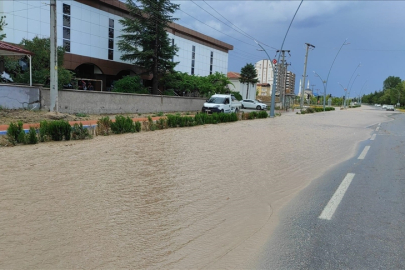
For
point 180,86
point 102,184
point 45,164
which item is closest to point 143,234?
point 102,184

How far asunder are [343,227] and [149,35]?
2949 centimetres

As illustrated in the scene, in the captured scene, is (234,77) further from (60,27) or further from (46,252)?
(46,252)

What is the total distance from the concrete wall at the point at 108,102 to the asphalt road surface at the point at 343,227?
53.6ft

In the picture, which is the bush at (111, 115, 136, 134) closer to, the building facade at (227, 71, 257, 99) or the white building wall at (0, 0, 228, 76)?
the white building wall at (0, 0, 228, 76)

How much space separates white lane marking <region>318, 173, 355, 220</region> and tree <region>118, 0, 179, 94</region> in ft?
88.5

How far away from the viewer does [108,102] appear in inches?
864

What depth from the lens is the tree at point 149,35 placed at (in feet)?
101

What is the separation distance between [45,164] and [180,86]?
29705 millimetres

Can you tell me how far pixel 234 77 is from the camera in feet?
205

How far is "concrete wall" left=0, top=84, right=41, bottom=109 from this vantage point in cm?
1566

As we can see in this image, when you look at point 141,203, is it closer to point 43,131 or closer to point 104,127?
point 43,131

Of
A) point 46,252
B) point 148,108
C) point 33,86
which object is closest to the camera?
point 46,252

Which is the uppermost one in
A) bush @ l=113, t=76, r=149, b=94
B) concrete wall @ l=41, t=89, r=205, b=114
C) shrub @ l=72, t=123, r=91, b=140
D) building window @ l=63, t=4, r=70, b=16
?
building window @ l=63, t=4, r=70, b=16

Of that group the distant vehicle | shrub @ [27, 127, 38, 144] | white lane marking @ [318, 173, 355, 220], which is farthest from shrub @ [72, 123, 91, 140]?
the distant vehicle
